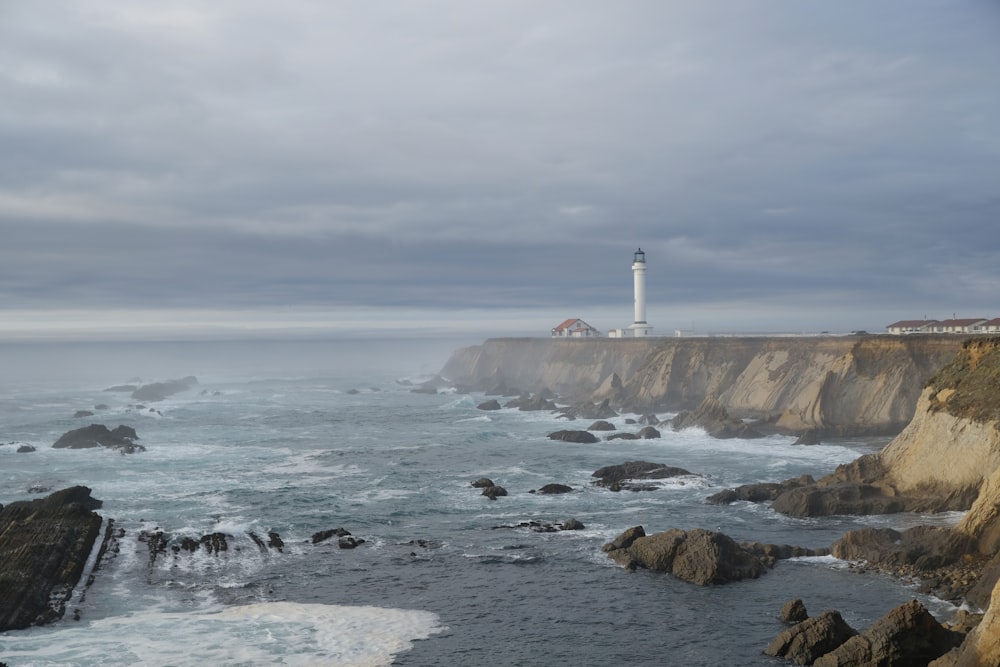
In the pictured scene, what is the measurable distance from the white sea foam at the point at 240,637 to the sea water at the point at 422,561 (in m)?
0.08

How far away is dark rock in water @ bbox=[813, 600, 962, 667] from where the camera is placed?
17.3m

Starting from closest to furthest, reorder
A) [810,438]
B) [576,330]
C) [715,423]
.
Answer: [810,438]
[715,423]
[576,330]

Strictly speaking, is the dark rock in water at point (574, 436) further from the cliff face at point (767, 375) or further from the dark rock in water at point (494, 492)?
the dark rock in water at point (494, 492)

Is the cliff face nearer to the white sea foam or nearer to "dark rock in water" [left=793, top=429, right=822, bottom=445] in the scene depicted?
"dark rock in water" [left=793, top=429, right=822, bottom=445]

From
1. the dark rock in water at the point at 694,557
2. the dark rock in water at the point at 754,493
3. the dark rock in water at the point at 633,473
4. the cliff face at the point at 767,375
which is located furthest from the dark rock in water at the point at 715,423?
A: the dark rock in water at the point at 694,557

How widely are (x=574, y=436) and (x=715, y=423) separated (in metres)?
11.3

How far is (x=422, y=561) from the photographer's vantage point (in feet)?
92.7

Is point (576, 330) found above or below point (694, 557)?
above

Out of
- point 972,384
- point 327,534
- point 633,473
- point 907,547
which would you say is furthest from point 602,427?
point 907,547

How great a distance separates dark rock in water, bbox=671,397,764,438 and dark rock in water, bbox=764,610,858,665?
1595 inches

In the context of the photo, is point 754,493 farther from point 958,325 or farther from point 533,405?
point 958,325

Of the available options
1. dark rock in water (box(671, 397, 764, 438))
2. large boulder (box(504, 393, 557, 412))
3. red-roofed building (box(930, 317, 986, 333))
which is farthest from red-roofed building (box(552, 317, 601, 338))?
dark rock in water (box(671, 397, 764, 438))

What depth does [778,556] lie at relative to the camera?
89.6 ft

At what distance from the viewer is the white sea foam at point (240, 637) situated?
19.7 meters
